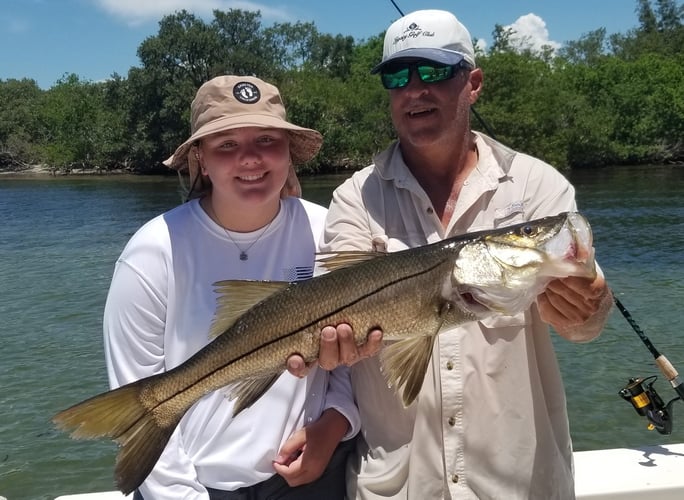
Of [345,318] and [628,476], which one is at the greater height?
[345,318]

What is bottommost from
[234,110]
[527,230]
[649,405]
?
[649,405]

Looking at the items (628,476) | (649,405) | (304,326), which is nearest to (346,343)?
(304,326)

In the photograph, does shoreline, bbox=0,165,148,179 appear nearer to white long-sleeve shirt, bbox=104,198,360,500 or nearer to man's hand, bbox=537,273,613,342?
white long-sleeve shirt, bbox=104,198,360,500

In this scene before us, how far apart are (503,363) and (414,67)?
4.46 ft

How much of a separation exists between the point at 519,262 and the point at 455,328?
1.25 feet

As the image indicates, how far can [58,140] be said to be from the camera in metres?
72.1

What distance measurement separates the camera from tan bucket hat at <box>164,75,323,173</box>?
3.11 metres

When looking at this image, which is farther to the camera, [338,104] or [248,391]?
[338,104]

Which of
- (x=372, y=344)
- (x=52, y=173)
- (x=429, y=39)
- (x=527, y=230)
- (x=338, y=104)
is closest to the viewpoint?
(x=527, y=230)

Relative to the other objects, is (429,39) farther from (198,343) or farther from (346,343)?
(198,343)

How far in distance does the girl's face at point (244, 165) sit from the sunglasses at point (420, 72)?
608 mm

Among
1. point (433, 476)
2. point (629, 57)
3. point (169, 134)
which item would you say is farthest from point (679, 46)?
point (433, 476)

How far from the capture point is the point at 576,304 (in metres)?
2.63

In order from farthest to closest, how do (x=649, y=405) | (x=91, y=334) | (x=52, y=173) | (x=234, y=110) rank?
(x=52, y=173) → (x=91, y=334) → (x=649, y=405) → (x=234, y=110)
